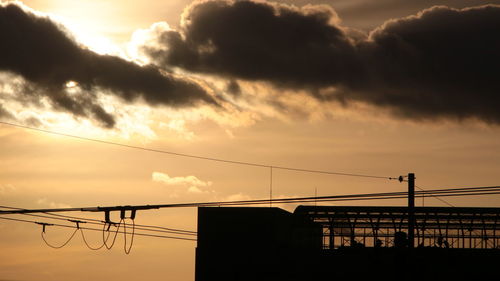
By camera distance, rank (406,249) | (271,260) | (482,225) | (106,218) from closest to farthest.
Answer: (106,218) < (406,249) < (271,260) < (482,225)

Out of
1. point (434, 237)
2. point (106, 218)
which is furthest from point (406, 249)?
point (106, 218)

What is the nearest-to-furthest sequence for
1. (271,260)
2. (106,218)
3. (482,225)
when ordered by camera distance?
(106,218) < (271,260) < (482,225)

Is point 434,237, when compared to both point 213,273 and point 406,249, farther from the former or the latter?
point 213,273

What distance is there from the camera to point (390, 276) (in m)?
61.8

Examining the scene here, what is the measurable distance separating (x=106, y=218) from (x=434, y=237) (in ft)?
126

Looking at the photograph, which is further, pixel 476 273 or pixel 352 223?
pixel 352 223

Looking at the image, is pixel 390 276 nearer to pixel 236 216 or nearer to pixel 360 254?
pixel 360 254

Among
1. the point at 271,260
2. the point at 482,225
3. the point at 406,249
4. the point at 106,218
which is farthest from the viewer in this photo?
the point at 482,225

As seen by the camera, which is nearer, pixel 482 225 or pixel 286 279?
pixel 286 279

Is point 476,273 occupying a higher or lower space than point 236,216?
lower

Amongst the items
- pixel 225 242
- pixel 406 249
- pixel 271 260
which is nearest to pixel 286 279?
pixel 271 260

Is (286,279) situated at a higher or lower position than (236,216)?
lower

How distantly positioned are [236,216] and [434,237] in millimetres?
18600

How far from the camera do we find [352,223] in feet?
213
